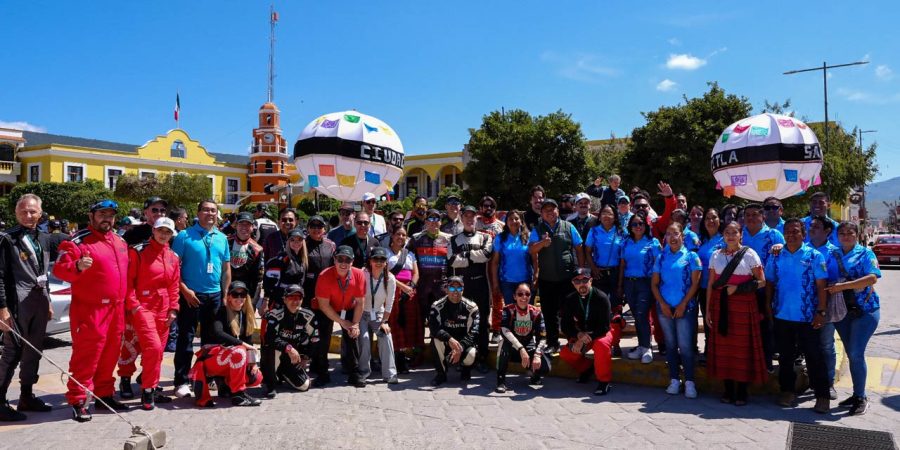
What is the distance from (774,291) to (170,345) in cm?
755

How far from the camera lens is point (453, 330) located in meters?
6.46

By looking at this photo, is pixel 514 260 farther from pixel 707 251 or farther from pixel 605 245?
pixel 707 251

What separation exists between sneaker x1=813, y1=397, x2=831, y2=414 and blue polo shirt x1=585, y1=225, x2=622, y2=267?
2.35 meters

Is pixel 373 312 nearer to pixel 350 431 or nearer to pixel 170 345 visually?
pixel 350 431

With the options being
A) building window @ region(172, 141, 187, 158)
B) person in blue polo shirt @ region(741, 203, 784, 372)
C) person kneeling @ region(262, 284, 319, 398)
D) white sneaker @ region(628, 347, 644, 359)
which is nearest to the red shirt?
person kneeling @ region(262, 284, 319, 398)

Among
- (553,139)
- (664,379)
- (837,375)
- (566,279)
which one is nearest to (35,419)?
(566,279)

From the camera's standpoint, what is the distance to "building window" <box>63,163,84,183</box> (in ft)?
165

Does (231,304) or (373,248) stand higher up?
(373,248)

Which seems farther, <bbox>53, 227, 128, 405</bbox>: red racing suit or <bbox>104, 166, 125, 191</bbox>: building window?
<bbox>104, 166, 125, 191</bbox>: building window

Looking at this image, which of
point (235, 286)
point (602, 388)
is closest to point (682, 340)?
point (602, 388)

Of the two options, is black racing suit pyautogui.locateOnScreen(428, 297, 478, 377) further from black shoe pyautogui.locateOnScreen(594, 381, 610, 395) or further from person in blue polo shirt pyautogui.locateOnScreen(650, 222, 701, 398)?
person in blue polo shirt pyautogui.locateOnScreen(650, 222, 701, 398)

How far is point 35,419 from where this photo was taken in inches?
200

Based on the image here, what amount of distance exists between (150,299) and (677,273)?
5.09m

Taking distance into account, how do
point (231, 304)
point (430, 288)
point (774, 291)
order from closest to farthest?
1. point (774, 291)
2. point (231, 304)
3. point (430, 288)
